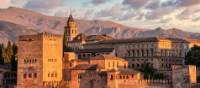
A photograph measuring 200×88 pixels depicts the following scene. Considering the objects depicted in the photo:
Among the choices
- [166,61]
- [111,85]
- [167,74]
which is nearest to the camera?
[111,85]

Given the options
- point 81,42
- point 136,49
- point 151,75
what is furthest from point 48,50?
point 81,42

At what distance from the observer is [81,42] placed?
394 feet

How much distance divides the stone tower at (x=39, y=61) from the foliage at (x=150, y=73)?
660 inches

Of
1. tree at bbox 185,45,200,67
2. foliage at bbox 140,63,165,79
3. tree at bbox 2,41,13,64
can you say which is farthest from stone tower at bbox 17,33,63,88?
tree at bbox 185,45,200,67

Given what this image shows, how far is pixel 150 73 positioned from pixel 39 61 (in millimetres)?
24415

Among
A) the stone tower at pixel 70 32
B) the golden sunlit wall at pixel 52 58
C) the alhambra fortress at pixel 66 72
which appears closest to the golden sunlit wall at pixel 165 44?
the alhambra fortress at pixel 66 72

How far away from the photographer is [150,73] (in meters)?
91.9

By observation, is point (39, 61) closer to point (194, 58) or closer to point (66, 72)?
point (66, 72)

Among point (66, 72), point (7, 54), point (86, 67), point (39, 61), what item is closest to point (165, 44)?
point (7, 54)

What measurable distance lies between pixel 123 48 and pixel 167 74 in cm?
2003

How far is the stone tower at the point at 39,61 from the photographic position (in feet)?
241

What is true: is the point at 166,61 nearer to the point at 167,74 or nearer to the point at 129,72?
the point at 167,74

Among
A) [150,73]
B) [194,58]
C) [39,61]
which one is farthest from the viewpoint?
[194,58]

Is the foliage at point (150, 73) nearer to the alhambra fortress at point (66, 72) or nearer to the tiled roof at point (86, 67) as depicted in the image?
the alhambra fortress at point (66, 72)
